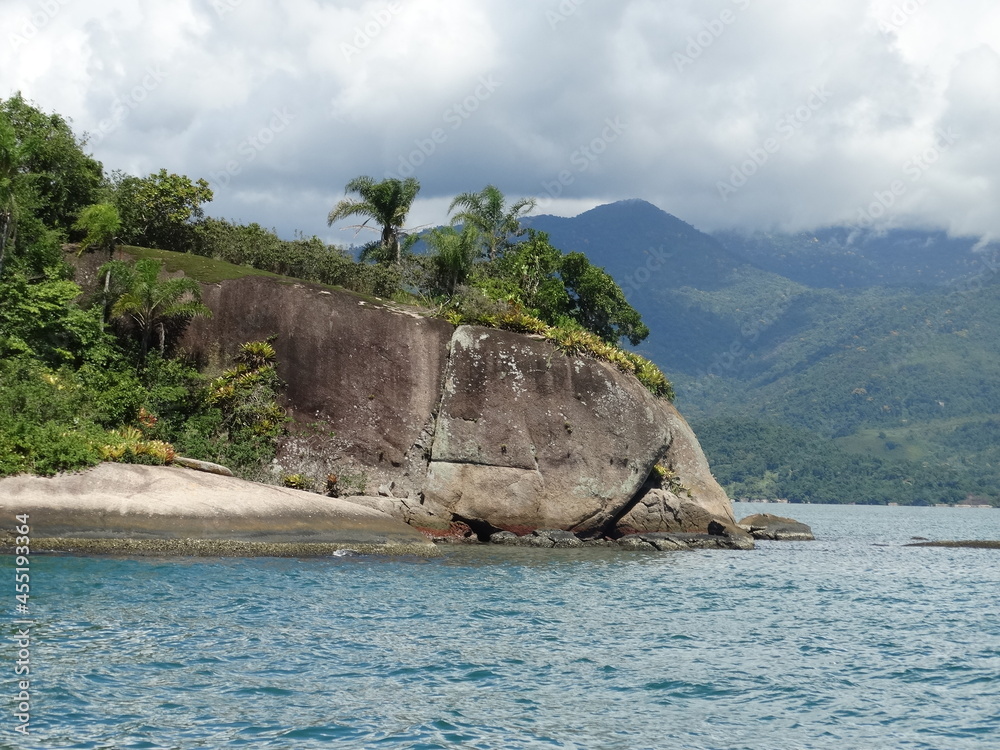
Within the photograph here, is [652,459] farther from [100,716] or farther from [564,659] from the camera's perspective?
[100,716]

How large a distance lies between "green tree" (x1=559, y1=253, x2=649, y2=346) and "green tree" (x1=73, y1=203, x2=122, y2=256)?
2059 cm

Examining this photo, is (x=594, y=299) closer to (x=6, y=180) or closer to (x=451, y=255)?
(x=451, y=255)

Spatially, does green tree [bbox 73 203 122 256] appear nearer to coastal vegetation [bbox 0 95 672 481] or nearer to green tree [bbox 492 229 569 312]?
coastal vegetation [bbox 0 95 672 481]

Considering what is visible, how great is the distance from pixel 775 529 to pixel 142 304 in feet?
118

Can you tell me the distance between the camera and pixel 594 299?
4481cm

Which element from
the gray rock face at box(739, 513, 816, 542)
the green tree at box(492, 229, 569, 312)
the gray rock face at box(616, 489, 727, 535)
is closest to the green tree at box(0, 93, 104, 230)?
the green tree at box(492, 229, 569, 312)

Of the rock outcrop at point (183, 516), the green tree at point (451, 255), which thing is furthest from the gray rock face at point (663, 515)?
the green tree at point (451, 255)

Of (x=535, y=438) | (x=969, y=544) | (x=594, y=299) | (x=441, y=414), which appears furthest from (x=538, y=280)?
(x=969, y=544)

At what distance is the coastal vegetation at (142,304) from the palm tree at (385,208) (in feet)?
2.59

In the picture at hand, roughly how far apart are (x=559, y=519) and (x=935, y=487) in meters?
167

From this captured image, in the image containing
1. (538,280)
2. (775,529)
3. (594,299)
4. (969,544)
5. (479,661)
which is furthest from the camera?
(775,529)

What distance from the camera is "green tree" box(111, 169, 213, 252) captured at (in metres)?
39.1

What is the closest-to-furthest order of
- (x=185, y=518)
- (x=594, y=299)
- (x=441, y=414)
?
(x=185, y=518) → (x=441, y=414) → (x=594, y=299)

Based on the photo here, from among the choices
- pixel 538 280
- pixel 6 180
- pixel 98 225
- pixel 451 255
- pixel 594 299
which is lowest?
pixel 98 225
